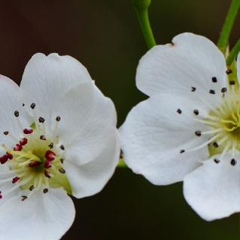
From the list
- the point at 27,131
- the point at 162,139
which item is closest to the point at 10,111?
the point at 27,131

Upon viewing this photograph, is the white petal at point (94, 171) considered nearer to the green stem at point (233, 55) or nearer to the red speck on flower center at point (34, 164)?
the red speck on flower center at point (34, 164)

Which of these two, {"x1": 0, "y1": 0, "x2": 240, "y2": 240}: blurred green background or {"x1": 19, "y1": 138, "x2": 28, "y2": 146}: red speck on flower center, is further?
{"x1": 0, "y1": 0, "x2": 240, "y2": 240}: blurred green background

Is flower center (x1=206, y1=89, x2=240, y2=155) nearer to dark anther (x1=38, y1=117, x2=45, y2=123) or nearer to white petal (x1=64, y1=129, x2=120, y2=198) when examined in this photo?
white petal (x1=64, y1=129, x2=120, y2=198)

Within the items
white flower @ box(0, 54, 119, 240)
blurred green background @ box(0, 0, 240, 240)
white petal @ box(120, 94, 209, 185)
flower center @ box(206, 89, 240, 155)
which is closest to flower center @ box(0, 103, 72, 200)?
white flower @ box(0, 54, 119, 240)

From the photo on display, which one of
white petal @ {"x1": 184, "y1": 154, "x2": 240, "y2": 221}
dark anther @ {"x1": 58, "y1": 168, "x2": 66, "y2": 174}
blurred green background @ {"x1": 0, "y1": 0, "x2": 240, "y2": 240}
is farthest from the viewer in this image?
blurred green background @ {"x1": 0, "y1": 0, "x2": 240, "y2": 240}

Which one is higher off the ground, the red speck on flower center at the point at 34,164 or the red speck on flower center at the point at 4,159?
the red speck on flower center at the point at 4,159

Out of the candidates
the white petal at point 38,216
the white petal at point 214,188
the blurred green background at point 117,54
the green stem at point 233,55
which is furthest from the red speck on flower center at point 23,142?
the blurred green background at point 117,54

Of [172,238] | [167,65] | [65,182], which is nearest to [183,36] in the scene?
[167,65]
